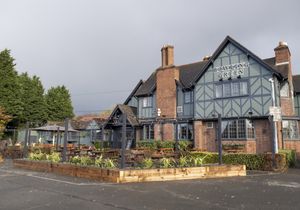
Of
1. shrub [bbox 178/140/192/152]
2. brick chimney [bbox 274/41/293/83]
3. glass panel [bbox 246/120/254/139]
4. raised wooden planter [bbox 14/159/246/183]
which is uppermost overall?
brick chimney [bbox 274/41/293/83]

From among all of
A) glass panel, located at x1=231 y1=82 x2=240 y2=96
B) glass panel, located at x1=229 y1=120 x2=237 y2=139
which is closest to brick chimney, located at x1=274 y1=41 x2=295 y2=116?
glass panel, located at x1=231 y1=82 x2=240 y2=96

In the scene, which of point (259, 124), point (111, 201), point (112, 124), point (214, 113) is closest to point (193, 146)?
point (214, 113)

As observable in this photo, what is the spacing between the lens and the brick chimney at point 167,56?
99.0 ft

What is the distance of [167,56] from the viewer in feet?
99.7

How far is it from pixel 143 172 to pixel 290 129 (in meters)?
17.1

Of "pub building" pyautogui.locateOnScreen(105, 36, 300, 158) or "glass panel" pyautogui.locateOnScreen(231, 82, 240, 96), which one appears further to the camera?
"glass panel" pyautogui.locateOnScreen(231, 82, 240, 96)

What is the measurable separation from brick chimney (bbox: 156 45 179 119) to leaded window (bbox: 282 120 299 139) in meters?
9.66

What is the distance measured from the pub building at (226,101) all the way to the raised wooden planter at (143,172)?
24.8 feet

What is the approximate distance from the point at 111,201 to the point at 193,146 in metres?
19.4

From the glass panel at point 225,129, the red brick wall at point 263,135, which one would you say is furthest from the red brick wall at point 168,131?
the red brick wall at point 263,135

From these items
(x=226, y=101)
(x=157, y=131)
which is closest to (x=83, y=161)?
(x=226, y=101)

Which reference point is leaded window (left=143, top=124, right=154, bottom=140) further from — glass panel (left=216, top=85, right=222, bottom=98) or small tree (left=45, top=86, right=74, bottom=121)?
small tree (left=45, top=86, right=74, bottom=121)

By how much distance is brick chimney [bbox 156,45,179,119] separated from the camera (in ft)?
95.8

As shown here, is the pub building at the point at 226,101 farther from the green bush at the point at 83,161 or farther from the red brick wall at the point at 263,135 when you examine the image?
the green bush at the point at 83,161
